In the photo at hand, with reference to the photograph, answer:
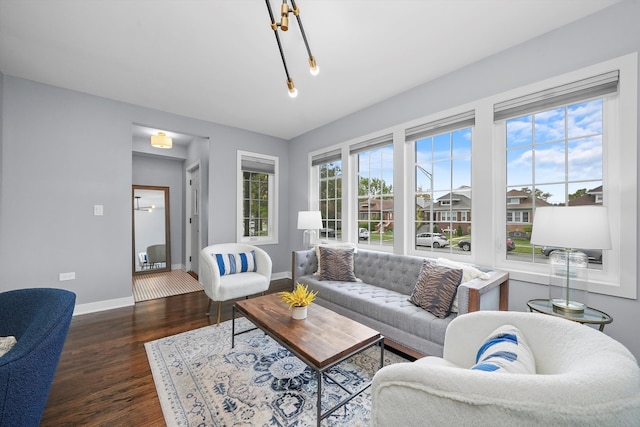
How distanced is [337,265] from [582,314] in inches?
84.5

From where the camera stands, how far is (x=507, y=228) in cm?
238

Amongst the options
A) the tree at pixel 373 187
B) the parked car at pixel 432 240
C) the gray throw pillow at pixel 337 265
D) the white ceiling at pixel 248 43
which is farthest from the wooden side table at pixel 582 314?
the white ceiling at pixel 248 43

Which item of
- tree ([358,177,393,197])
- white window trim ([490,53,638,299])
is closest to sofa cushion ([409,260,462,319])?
white window trim ([490,53,638,299])

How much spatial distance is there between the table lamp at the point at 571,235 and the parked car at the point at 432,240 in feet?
3.32

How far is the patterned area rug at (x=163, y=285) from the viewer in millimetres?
3941

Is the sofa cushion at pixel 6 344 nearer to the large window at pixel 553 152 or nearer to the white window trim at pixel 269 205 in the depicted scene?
the white window trim at pixel 269 205

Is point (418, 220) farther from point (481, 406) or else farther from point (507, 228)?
point (481, 406)

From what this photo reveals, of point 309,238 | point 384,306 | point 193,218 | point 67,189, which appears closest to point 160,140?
point 67,189

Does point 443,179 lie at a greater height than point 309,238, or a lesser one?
greater

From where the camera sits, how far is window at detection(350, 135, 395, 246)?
3.40 metres

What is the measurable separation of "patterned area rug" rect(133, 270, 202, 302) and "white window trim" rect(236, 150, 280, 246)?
3.94ft

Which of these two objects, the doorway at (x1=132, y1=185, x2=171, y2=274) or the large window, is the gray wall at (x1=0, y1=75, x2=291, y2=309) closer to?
the doorway at (x1=132, y1=185, x2=171, y2=274)

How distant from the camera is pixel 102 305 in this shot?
10.8 feet

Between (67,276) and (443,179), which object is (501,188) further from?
(67,276)
